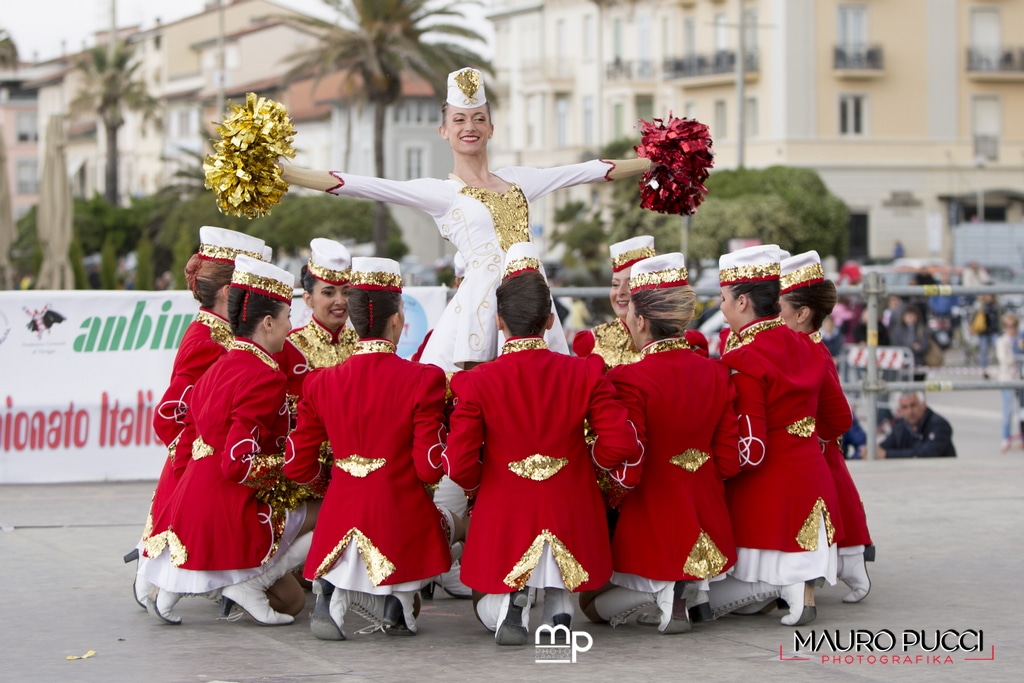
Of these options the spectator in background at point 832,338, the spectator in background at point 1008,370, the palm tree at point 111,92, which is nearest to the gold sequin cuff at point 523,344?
the spectator in background at point 1008,370

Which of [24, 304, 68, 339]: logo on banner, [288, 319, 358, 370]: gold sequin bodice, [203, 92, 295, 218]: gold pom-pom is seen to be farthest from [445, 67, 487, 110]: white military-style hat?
[24, 304, 68, 339]: logo on banner

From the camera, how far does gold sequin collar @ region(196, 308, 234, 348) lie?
695 centimetres

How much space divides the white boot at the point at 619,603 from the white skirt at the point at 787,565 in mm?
409

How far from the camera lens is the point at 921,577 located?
7.65 meters

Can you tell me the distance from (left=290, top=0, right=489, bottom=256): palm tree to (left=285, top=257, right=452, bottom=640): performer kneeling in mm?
32547

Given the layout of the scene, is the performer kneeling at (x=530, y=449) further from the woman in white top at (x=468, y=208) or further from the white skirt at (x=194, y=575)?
the white skirt at (x=194, y=575)

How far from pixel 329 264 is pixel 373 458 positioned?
4.71ft

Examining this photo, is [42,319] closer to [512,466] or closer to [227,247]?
[227,247]

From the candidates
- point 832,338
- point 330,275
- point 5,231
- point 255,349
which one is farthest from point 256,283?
point 5,231

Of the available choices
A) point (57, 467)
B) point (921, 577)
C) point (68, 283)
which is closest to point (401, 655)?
point (921, 577)

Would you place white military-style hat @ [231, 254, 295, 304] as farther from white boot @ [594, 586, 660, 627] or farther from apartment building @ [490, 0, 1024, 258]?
apartment building @ [490, 0, 1024, 258]

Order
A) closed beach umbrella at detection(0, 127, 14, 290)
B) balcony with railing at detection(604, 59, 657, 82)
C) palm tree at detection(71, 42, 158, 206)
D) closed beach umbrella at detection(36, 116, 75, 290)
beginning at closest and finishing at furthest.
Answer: closed beach umbrella at detection(0, 127, 14, 290)
closed beach umbrella at detection(36, 116, 75, 290)
balcony with railing at detection(604, 59, 657, 82)
palm tree at detection(71, 42, 158, 206)

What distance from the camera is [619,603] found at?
21.6 ft

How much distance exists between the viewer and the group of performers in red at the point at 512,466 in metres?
6.07
